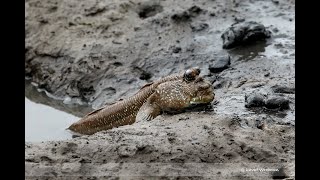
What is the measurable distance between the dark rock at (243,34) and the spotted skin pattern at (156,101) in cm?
227

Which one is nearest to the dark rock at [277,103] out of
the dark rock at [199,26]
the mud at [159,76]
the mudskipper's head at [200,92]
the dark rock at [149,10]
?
the mud at [159,76]

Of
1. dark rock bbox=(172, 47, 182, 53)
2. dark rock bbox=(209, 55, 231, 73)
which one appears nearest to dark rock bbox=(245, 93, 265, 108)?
dark rock bbox=(209, 55, 231, 73)

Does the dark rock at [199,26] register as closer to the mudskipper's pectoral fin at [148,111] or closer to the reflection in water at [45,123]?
the reflection in water at [45,123]

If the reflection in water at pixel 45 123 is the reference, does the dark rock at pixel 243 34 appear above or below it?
above

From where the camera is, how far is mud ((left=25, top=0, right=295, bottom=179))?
13.4 ft

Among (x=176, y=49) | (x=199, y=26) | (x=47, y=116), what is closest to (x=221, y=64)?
→ (x=176, y=49)

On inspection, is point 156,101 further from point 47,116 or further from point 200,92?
point 47,116

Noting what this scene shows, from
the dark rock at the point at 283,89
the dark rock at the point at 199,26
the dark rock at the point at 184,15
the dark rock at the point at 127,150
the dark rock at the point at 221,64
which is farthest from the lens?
the dark rock at the point at 184,15

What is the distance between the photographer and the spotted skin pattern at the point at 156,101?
5.71 meters

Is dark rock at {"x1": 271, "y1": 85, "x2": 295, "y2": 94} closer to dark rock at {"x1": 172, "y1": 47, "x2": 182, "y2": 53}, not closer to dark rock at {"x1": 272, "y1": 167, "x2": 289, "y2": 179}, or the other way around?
dark rock at {"x1": 172, "y1": 47, "x2": 182, "y2": 53}
